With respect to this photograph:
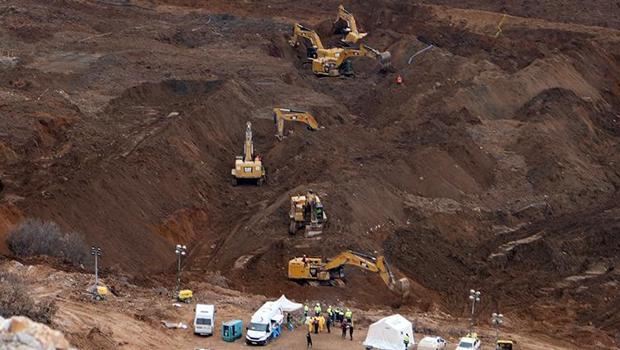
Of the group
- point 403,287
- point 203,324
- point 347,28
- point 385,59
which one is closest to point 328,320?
point 203,324

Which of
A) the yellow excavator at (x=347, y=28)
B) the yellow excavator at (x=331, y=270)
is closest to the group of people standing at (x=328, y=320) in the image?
the yellow excavator at (x=331, y=270)

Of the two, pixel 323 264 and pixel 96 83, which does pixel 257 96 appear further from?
pixel 323 264

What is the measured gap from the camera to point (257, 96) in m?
65.4

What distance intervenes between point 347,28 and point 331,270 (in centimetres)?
4431

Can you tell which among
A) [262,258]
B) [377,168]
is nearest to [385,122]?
[377,168]

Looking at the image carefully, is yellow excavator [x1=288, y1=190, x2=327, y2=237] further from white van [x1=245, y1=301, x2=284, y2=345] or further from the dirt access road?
white van [x1=245, y1=301, x2=284, y2=345]

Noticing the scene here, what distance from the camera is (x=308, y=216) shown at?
45125mm

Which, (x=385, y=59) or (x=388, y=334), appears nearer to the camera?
(x=388, y=334)

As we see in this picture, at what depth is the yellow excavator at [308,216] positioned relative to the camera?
146 ft

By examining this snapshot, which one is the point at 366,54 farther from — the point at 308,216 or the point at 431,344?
the point at 431,344

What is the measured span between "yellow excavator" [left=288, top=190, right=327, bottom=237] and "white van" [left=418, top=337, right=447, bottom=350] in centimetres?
1182

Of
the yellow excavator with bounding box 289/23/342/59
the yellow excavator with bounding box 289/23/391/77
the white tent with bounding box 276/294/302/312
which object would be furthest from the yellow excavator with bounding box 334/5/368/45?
the white tent with bounding box 276/294/302/312

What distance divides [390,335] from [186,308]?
20.7 feet

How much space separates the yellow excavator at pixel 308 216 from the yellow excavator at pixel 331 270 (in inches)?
124
